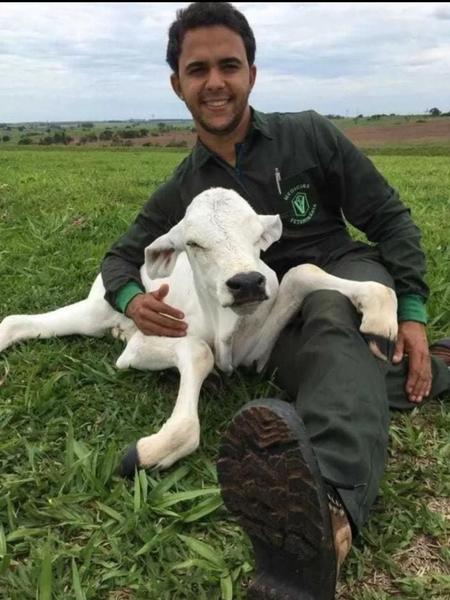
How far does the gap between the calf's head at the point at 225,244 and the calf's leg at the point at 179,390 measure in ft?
1.05

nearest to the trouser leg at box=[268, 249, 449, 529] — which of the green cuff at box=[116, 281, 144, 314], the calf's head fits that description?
the calf's head

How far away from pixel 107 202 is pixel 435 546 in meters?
6.79

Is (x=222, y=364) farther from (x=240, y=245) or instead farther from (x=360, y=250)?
(x=360, y=250)

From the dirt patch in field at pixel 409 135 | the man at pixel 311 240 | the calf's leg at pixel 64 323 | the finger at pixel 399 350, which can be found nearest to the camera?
the man at pixel 311 240

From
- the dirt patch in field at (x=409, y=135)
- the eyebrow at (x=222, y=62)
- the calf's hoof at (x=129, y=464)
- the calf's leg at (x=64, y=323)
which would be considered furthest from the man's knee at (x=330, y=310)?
the dirt patch in field at (x=409, y=135)

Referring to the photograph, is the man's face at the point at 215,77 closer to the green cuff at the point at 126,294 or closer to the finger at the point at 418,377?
the green cuff at the point at 126,294

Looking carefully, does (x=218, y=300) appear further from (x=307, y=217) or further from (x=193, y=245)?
(x=307, y=217)

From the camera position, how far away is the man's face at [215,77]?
3.44 metres

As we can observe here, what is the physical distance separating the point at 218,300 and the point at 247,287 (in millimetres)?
334

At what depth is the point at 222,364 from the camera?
342 cm

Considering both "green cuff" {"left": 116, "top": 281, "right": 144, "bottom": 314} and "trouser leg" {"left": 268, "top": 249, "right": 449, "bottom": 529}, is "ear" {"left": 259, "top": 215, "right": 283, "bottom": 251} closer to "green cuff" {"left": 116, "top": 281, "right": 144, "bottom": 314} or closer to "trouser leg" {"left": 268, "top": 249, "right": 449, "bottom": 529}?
"trouser leg" {"left": 268, "top": 249, "right": 449, "bottom": 529}

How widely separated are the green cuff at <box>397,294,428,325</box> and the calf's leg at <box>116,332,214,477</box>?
36.9 inches

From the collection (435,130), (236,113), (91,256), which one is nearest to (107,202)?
(91,256)

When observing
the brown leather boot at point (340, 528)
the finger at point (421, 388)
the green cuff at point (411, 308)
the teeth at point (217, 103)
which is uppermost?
the teeth at point (217, 103)
